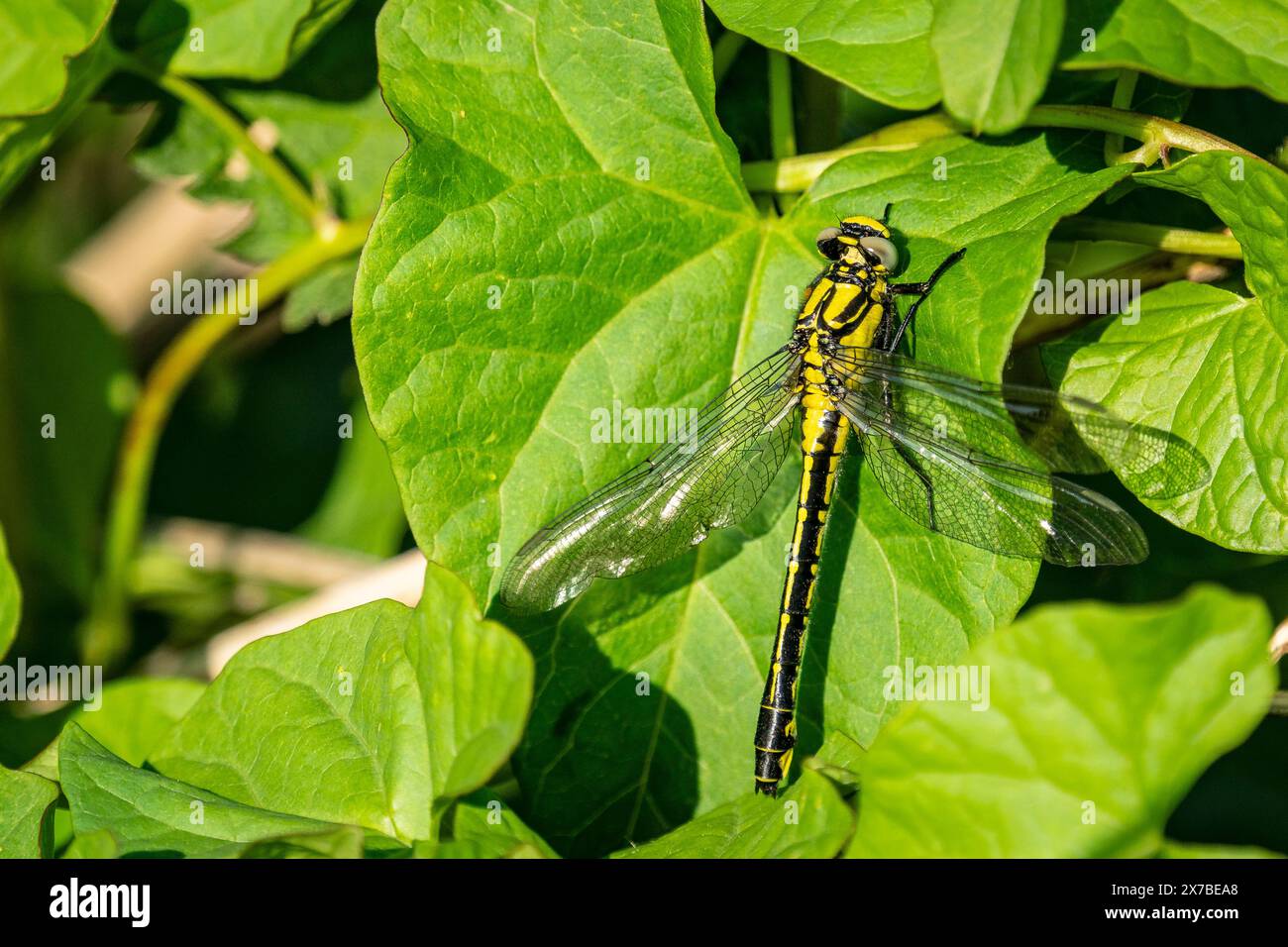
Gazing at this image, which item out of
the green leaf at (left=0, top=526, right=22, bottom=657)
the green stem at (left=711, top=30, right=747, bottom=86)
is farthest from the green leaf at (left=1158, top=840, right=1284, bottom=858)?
the green leaf at (left=0, top=526, right=22, bottom=657)

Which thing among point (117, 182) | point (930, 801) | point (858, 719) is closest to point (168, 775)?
point (858, 719)

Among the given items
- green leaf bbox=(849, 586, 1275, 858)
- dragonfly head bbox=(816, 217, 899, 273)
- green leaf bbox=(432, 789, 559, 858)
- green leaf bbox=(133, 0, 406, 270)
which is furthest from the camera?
green leaf bbox=(133, 0, 406, 270)

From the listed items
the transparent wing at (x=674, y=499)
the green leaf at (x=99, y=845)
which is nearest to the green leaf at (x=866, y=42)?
the transparent wing at (x=674, y=499)

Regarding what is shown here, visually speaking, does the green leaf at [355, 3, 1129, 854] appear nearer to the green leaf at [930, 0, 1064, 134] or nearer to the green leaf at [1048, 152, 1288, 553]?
the green leaf at [1048, 152, 1288, 553]

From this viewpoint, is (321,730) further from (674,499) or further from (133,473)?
(133,473)

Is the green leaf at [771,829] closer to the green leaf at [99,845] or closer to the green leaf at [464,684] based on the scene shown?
the green leaf at [464,684]

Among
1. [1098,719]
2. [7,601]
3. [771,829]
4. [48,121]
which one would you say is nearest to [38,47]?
[48,121]
